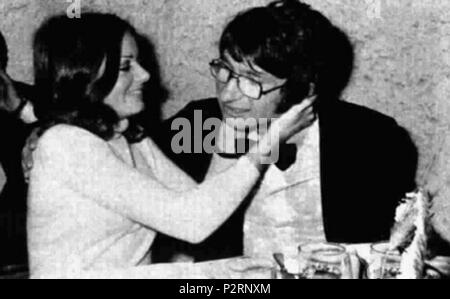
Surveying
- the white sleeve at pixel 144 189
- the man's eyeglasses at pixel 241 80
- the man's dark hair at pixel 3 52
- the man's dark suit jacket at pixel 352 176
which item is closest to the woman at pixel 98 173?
the white sleeve at pixel 144 189

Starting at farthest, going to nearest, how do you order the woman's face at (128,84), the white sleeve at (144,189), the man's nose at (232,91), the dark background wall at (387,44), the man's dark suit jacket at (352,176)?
1. the dark background wall at (387,44)
2. the man's dark suit jacket at (352,176)
3. the man's nose at (232,91)
4. the woman's face at (128,84)
5. the white sleeve at (144,189)

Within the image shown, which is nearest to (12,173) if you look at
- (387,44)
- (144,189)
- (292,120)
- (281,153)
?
(144,189)

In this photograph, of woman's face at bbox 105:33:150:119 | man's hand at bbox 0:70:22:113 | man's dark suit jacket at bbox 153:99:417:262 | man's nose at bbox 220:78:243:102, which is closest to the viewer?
woman's face at bbox 105:33:150:119

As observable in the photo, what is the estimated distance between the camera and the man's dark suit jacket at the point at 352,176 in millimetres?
1860

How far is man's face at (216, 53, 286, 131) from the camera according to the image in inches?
69.2

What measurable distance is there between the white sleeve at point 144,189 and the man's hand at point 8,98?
61 cm

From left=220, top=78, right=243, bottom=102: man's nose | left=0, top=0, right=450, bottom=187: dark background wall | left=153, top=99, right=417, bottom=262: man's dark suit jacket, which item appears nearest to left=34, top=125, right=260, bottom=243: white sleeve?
left=220, top=78, right=243, bottom=102: man's nose

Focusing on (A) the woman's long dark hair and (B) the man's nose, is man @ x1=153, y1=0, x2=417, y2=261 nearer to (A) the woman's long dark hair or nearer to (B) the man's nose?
(B) the man's nose

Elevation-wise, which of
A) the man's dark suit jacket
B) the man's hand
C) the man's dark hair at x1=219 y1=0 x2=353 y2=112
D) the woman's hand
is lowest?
A: the man's dark suit jacket

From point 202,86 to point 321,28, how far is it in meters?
0.83

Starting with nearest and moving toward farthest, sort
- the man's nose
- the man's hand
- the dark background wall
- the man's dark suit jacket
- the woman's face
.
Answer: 1. the woman's face
2. the man's nose
3. the man's dark suit jacket
4. the man's hand
5. the dark background wall

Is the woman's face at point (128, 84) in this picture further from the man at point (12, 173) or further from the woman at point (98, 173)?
the man at point (12, 173)
